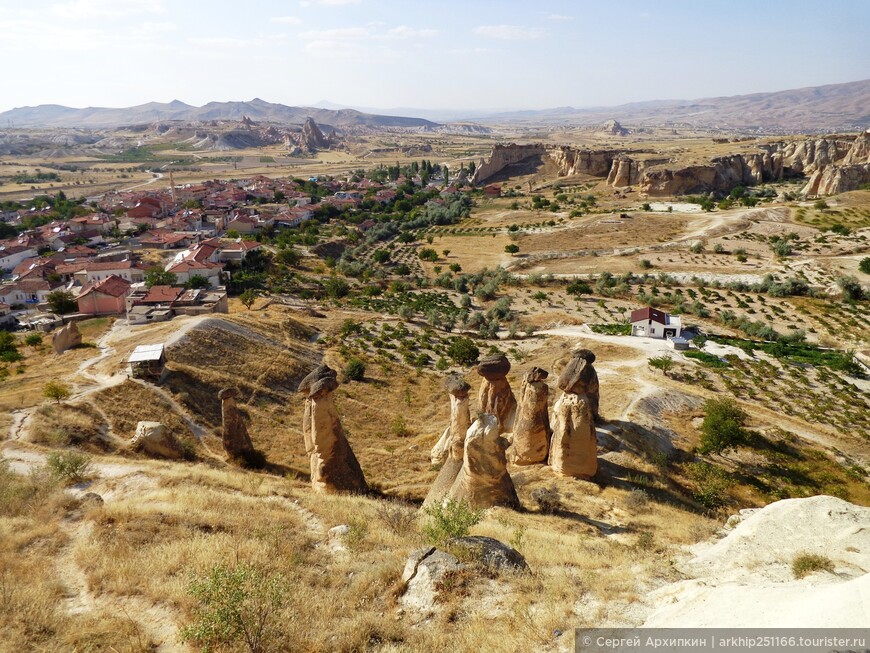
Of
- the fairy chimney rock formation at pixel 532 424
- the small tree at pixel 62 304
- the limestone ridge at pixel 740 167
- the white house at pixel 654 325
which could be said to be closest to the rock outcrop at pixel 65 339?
the small tree at pixel 62 304

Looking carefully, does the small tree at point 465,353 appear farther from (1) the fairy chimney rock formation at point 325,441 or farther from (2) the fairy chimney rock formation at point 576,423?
(1) the fairy chimney rock formation at point 325,441

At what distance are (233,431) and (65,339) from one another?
15763mm

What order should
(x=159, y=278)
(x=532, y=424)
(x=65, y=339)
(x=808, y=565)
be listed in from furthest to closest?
(x=159, y=278) → (x=65, y=339) → (x=532, y=424) → (x=808, y=565)

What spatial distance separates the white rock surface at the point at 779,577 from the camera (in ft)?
18.7

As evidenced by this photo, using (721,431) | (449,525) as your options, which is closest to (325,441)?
(449,525)

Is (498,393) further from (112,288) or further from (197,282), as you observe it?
(197,282)

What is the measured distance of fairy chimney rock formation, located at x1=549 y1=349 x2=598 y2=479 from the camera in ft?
49.8

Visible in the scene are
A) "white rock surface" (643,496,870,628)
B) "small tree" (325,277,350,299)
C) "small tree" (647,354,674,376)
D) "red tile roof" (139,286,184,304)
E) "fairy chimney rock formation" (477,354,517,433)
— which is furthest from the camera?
"small tree" (325,277,350,299)

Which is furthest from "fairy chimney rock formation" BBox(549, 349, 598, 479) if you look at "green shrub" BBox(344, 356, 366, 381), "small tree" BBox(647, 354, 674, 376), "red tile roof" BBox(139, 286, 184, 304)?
"red tile roof" BBox(139, 286, 184, 304)

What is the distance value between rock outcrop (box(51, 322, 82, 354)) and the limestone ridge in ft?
254

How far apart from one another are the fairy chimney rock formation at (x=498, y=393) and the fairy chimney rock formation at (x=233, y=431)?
781 cm

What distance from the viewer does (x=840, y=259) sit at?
49.7m

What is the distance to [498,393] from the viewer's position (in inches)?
699

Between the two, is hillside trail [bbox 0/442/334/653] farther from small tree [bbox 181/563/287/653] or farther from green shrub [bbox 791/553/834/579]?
green shrub [bbox 791/553/834/579]
